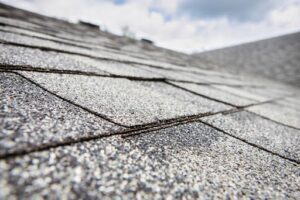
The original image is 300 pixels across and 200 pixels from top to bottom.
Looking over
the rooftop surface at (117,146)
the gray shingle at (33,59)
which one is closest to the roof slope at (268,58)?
the gray shingle at (33,59)

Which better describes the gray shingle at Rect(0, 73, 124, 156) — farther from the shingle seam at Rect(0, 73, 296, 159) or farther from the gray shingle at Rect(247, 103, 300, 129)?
the gray shingle at Rect(247, 103, 300, 129)

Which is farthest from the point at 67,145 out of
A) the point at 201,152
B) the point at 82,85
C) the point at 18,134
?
the point at 82,85

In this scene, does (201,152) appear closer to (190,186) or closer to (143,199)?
A: (190,186)

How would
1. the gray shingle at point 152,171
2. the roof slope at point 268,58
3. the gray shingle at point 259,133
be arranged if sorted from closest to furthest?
the gray shingle at point 152,171 → the gray shingle at point 259,133 → the roof slope at point 268,58

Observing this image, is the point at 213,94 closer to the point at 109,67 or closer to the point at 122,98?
the point at 109,67

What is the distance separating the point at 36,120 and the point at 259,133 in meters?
0.93

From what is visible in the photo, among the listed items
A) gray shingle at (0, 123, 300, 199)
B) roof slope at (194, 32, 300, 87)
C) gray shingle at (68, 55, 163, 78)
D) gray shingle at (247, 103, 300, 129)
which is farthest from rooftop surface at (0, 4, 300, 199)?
roof slope at (194, 32, 300, 87)

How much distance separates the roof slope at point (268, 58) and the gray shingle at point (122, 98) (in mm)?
6233

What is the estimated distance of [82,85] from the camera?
1.02m

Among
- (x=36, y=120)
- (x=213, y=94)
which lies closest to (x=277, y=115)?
(x=213, y=94)

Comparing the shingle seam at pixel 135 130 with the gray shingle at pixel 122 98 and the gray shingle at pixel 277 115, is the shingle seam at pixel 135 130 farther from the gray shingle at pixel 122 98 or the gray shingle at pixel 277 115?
the gray shingle at pixel 277 115

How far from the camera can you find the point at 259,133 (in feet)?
3.74

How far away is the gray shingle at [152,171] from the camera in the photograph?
1.35 feet

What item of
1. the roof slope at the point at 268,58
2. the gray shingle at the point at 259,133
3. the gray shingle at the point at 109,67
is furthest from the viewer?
the roof slope at the point at 268,58
